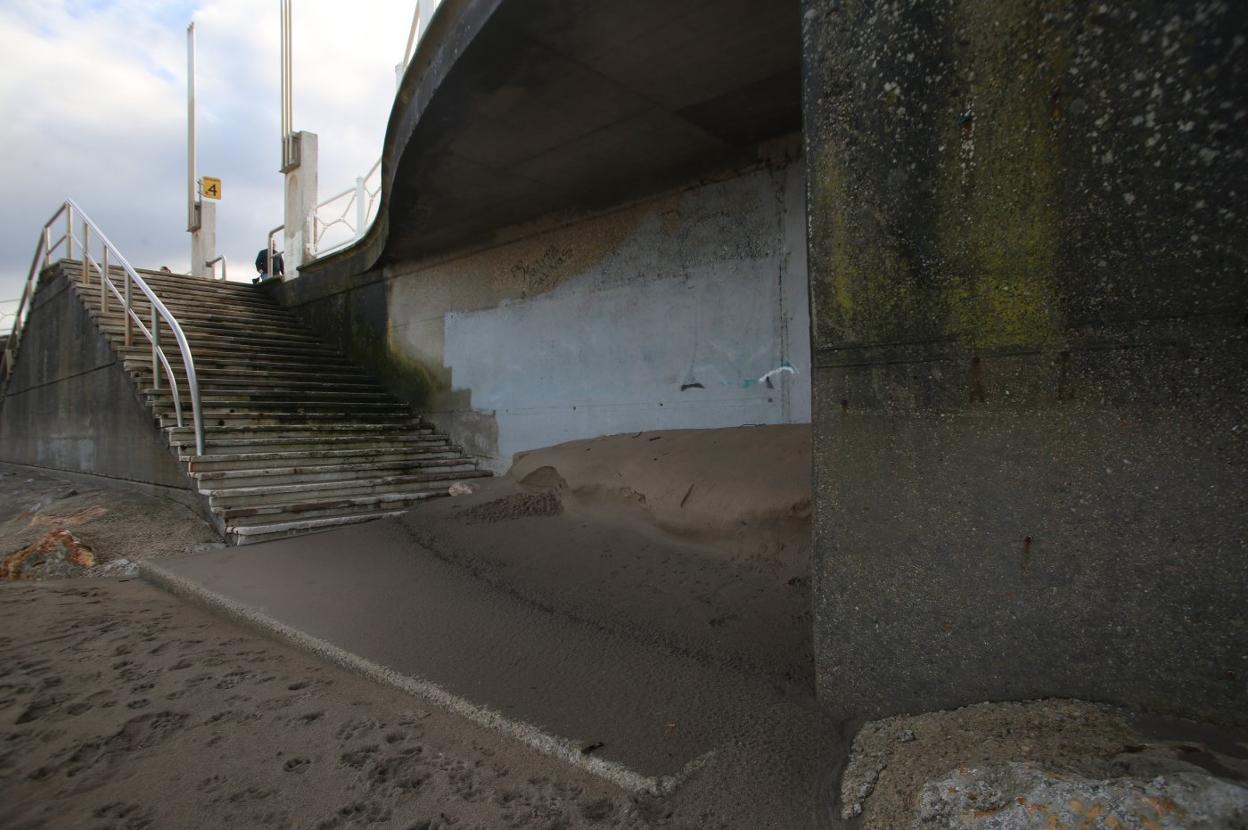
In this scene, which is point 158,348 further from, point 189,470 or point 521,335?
point 521,335

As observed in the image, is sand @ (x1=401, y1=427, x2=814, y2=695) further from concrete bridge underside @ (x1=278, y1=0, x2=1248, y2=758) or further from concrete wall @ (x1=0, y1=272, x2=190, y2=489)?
concrete wall @ (x1=0, y1=272, x2=190, y2=489)

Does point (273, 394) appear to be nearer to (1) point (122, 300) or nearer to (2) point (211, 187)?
(1) point (122, 300)

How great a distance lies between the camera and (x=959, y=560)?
2.22 meters

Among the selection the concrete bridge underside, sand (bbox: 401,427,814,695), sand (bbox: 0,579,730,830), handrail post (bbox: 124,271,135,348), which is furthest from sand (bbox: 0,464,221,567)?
the concrete bridge underside

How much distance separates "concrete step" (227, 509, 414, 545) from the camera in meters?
5.86

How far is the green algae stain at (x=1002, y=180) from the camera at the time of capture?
6.82 ft

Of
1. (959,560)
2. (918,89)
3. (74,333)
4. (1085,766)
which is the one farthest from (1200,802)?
(74,333)

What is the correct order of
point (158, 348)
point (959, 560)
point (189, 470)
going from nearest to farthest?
point (959, 560)
point (189, 470)
point (158, 348)

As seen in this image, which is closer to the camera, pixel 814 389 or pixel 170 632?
pixel 814 389

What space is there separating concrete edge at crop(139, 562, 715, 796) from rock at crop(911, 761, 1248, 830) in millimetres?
821

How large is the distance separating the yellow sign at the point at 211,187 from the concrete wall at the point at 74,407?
9305 millimetres

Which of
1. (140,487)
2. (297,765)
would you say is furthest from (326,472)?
(297,765)

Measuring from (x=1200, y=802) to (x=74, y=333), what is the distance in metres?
11.8

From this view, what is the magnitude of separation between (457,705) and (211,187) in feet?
71.9
